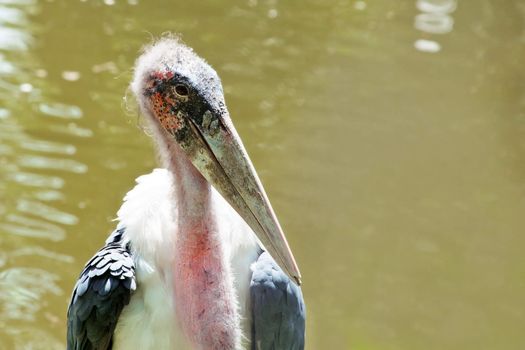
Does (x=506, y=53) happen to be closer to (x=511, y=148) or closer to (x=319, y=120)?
(x=511, y=148)

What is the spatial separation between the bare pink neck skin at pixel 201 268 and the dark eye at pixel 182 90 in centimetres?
24

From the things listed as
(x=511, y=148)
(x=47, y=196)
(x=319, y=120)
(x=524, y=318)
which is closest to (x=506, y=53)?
(x=511, y=148)

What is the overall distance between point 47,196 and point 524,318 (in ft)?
12.2

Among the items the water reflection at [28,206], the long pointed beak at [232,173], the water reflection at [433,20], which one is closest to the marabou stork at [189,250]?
the long pointed beak at [232,173]

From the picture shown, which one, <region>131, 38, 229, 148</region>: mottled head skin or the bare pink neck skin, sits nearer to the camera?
<region>131, 38, 229, 148</region>: mottled head skin

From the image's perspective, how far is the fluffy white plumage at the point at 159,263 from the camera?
4605 millimetres

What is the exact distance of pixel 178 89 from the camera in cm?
438

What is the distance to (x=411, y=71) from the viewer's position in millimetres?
10953

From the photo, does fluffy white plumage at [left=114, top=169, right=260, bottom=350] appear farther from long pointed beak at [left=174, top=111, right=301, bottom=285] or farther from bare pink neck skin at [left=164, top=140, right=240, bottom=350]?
long pointed beak at [left=174, top=111, right=301, bottom=285]

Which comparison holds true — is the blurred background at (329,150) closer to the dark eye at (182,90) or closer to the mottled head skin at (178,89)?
the mottled head skin at (178,89)

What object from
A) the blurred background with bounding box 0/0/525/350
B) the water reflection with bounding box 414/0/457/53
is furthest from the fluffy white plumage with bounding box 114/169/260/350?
the water reflection with bounding box 414/0/457/53

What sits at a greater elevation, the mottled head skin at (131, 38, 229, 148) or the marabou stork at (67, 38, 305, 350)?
the mottled head skin at (131, 38, 229, 148)

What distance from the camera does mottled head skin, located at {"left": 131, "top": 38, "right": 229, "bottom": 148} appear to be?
171 inches

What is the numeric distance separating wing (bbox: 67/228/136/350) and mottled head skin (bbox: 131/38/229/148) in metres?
0.59
